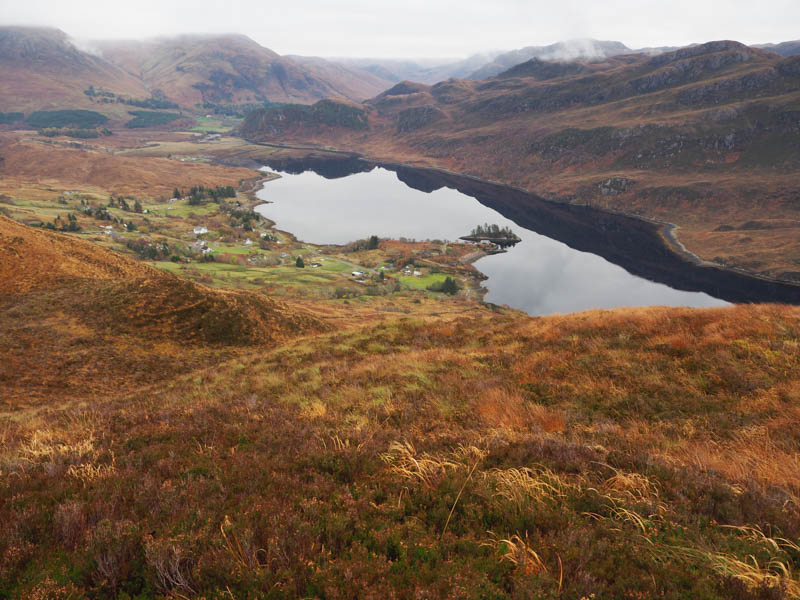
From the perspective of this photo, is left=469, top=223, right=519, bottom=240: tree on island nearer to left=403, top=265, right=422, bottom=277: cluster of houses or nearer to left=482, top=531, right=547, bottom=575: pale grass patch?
left=403, top=265, right=422, bottom=277: cluster of houses

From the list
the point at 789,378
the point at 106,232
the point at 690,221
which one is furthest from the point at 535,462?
the point at 690,221

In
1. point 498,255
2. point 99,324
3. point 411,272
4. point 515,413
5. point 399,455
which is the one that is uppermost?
point 399,455

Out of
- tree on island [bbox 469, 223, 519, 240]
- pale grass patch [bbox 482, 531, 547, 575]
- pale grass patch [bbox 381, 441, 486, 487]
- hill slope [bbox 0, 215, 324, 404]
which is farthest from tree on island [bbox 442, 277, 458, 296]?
pale grass patch [bbox 482, 531, 547, 575]

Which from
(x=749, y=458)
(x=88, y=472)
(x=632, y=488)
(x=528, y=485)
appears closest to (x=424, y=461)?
(x=528, y=485)

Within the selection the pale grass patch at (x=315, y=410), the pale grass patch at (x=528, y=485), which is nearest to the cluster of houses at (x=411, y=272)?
the pale grass patch at (x=315, y=410)

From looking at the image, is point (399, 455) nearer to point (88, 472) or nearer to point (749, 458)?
point (88, 472)

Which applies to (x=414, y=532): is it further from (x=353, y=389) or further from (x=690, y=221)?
(x=690, y=221)

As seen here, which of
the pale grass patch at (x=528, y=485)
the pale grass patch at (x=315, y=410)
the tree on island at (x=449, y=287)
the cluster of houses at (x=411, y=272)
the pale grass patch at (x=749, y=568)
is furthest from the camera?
the cluster of houses at (x=411, y=272)

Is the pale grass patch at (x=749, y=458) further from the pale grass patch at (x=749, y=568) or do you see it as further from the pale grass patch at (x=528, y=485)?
the pale grass patch at (x=528, y=485)
